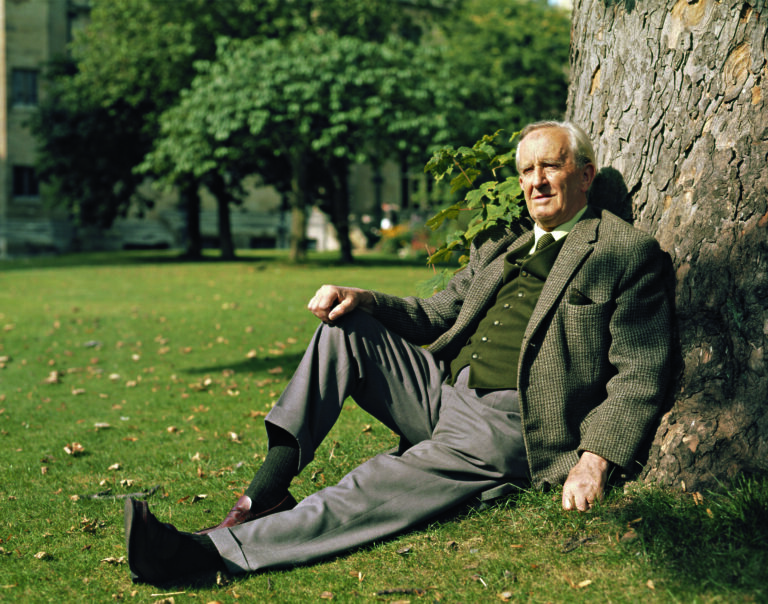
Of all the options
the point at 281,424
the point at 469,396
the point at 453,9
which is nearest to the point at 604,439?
the point at 469,396

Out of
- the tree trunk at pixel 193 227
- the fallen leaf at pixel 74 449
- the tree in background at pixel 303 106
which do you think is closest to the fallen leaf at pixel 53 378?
the fallen leaf at pixel 74 449

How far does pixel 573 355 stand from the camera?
11.0ft

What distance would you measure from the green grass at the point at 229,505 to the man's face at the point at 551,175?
4.10 ft

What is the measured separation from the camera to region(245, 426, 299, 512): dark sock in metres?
3.38

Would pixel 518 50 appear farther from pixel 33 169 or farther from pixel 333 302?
pixel 333 302

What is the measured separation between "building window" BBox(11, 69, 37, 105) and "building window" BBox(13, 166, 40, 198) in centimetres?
326

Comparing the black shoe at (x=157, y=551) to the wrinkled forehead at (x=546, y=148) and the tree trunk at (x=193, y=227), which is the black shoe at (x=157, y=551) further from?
the tree trunk at (x=193, y=227)

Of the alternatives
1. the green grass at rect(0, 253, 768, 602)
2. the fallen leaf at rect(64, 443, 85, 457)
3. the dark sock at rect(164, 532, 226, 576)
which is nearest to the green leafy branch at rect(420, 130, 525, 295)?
the green grass at rect(0, 253, 768, 602)

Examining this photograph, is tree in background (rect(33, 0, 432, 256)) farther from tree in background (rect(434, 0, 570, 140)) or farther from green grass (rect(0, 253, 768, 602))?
green grass (rect(0, 253, 768, 602))

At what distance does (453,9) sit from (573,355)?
3238cm

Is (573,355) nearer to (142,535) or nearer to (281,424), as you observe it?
(281,424)

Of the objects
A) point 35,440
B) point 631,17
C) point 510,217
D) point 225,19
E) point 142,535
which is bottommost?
point 35,440

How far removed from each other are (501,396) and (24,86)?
42.2 metres

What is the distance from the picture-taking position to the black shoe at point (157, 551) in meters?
2.93
